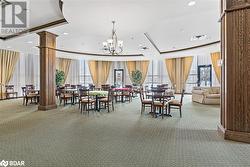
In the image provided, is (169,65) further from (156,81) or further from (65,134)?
(65,134)

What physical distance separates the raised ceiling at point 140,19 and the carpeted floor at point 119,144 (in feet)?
10.7

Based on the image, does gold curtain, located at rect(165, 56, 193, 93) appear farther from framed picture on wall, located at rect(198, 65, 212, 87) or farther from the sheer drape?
the sheer drape

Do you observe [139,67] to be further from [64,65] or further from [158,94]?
[158,94]

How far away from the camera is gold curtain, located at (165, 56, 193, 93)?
14523mm

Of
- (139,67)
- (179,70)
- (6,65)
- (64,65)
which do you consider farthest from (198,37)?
(6,65)

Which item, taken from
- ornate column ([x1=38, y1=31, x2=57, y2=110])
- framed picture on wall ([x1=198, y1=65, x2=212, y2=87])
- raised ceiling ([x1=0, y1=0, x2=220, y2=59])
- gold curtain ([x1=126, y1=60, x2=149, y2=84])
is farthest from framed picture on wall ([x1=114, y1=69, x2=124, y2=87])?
ornate column ([x1=38, y1=31, x2=57, y2=110])

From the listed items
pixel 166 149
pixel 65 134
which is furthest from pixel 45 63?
pixel 166 149

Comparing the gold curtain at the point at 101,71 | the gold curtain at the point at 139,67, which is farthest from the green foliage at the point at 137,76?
the gold curtain at the point at 101,71

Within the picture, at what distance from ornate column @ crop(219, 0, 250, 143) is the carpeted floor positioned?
0.35 meters

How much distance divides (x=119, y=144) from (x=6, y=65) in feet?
36.6

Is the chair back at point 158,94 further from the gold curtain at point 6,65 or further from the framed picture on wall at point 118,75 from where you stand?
the framed picture on wall at point 118,75

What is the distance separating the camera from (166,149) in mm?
3301

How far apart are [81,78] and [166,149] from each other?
13.9 metres

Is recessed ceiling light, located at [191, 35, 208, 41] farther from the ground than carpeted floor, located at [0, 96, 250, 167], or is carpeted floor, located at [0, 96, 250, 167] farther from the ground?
recessed ceiling light, located at [191, 35, 208, 41]
